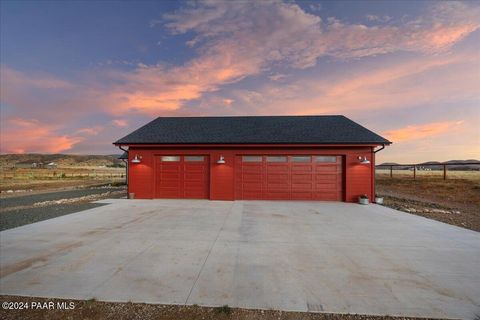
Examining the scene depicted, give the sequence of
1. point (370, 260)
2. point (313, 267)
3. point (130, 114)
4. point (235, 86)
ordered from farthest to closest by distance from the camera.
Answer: point (130, 114)
point (235, 86)
point (370, 260)
point (313, 267)

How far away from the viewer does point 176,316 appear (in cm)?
253

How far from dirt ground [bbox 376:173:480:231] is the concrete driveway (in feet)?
6.99

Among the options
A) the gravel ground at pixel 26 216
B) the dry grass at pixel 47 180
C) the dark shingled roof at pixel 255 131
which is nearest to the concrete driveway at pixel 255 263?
the gravel ground at pixel 26 216

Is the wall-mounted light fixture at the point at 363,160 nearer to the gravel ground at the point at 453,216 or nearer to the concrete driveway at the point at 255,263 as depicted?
the gravel ground at the point at 453,216

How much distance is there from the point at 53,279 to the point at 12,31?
16973 millimetres

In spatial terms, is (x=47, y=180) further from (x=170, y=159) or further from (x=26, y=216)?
(x=170, y=159)

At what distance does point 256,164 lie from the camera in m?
11.3

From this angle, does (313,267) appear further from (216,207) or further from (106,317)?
(216,207)

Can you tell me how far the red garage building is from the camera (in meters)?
10.9

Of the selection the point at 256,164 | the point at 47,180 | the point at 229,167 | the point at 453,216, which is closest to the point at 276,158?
the point at 256,164

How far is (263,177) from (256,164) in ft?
2.73

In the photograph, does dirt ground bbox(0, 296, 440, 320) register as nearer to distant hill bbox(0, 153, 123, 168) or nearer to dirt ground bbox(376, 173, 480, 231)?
dirt ground bbox(376, 173, 480, 231)

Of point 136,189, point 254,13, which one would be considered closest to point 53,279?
point 136,189

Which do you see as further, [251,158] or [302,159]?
[251,158]
